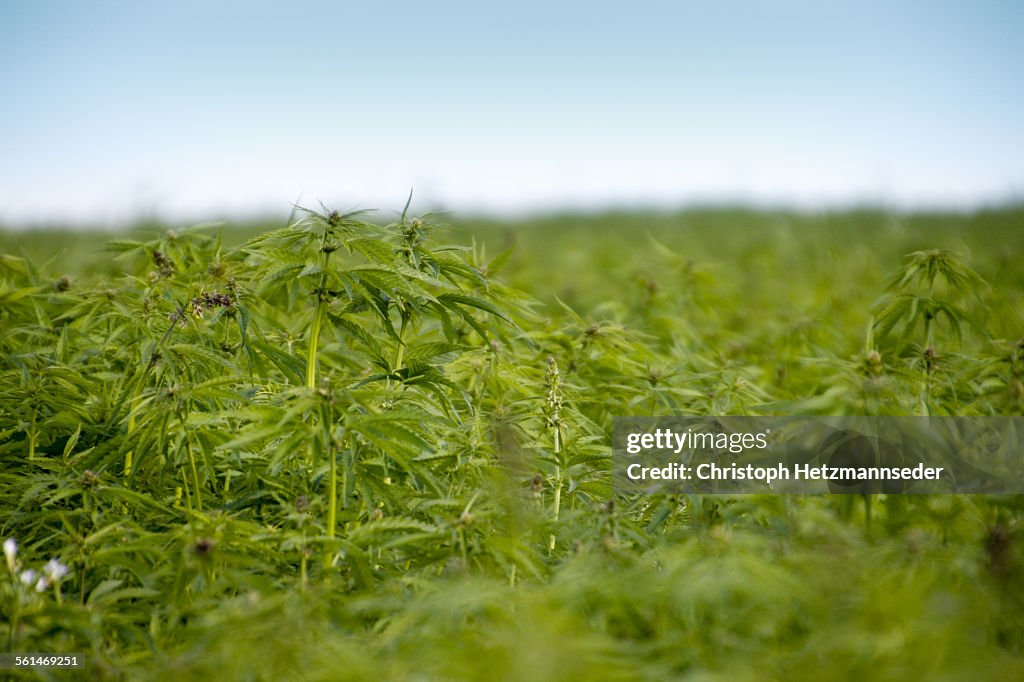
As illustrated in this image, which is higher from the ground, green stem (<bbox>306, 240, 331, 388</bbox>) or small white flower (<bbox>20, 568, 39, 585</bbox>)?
green stem (<bbox>306, 240, 331, 388</bbox>)

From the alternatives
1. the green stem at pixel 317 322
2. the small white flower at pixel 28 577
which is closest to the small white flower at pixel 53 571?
the small white flower at pixel 28 577

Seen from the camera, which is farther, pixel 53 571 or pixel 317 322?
pixel 317 322

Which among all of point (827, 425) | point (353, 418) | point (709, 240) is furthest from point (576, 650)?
point (709, 240)

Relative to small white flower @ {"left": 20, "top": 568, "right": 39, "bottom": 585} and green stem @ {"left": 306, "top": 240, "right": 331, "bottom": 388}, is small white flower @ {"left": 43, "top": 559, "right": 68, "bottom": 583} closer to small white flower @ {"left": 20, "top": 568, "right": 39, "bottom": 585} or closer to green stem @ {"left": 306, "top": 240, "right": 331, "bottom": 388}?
small white flower @ {"left": 20, "top": 568, "right": 39, "bottom": 585}

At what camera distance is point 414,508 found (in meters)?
1.85

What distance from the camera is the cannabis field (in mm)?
1309

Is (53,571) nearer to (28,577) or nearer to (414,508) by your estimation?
(28,577)

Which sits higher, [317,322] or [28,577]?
[317,322]

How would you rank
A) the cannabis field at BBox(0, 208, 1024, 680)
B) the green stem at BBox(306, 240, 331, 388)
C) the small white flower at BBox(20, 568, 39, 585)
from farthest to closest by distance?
1. the green stem at BBox(306, 240, 331, 388)
2. the small white flower at BBox(20, 568, 39, 585)
3. the cannabis field at BBox(0, 208, 1024, 680)

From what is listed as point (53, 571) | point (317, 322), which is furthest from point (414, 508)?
point (53, 571)

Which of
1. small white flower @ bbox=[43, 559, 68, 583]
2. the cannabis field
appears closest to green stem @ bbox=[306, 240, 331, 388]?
the cannabis field

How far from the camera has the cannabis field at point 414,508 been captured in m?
1.31

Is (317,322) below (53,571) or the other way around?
the other way around

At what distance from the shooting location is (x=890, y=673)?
1130 millimetres
